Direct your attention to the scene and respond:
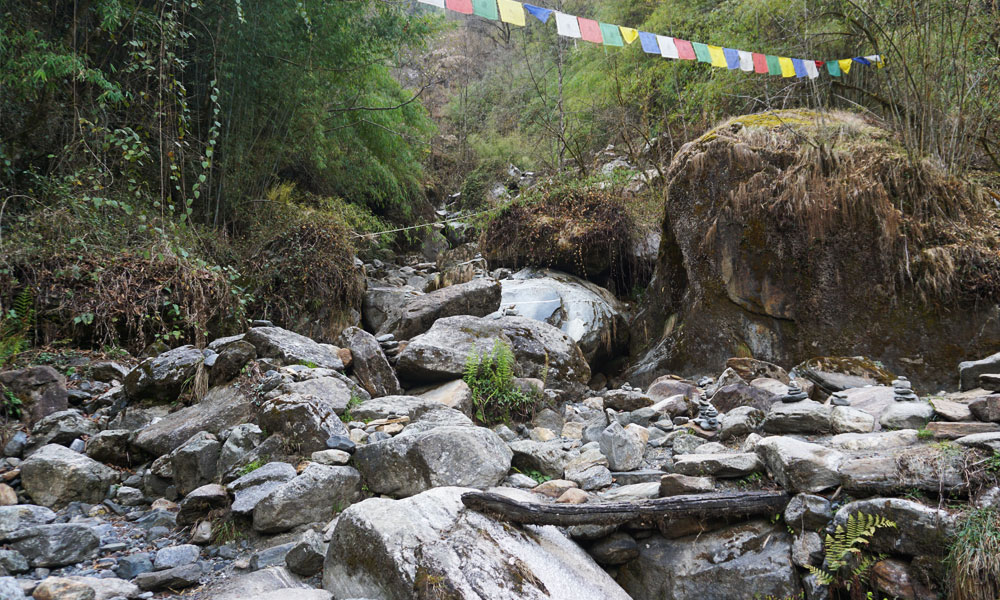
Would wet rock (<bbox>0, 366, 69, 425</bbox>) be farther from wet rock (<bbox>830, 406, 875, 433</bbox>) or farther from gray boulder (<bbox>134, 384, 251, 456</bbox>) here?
wet rock (<bbox>830, 406, 875, 433</bbox>)

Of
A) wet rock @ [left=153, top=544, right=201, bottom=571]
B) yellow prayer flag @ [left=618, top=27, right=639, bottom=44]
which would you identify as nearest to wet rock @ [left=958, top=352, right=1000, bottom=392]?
yellow prayer flag @ [left=618, top=27, right=639, bottom=44]

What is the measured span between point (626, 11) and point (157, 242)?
35.5ft

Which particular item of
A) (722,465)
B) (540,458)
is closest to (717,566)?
(722,465)

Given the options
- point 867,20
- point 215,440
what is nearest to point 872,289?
point 867,20

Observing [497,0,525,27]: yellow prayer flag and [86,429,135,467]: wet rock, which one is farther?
[497,0,525,27]: yellow prayer flag

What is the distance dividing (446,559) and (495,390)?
236cm

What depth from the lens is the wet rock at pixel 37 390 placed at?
3.77 metres

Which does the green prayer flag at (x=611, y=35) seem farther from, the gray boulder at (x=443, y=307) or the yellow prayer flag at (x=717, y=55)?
the gray boulder at (x=443, y=307)

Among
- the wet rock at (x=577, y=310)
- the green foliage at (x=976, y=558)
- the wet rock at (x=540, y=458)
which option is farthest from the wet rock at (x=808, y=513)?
the wet rock at (x=577, y=310)

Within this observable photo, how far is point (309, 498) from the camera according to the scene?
2828mm

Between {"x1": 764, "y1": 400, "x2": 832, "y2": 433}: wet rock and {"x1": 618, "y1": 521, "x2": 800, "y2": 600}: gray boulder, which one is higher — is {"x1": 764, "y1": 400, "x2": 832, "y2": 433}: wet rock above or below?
above

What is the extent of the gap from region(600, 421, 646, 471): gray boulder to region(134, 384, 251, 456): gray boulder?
2.32 metres

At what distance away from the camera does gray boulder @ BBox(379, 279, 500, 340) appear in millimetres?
5934

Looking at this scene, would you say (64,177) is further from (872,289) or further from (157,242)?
(872,289)
